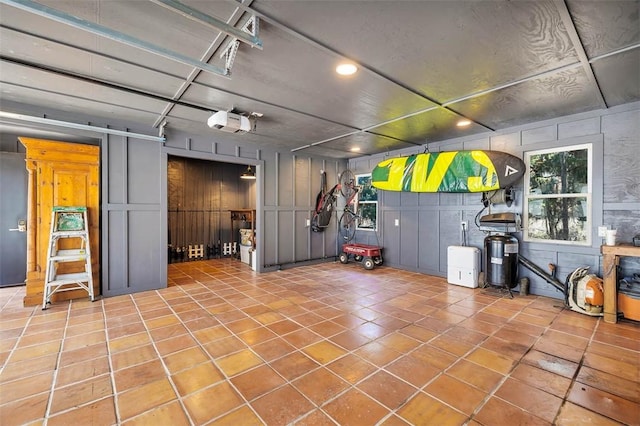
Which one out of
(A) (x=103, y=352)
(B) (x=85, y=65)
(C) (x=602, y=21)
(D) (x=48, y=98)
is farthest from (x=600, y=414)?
(D) (x=48, y=98)

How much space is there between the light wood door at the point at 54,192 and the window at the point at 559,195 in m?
7.00

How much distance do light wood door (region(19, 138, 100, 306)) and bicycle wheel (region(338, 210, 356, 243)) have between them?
5.28 m

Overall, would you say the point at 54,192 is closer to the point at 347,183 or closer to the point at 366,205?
the point at 347,183

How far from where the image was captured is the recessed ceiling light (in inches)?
107

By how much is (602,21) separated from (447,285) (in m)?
4.07

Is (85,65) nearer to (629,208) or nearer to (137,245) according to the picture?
(137,245)

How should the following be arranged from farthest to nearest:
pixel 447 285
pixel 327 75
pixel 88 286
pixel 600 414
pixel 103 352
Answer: pixel 447 285
pixel 88 286
pixel 327 75
pixel 103 352
pixel 600 414

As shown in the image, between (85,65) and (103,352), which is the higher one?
(85,65)

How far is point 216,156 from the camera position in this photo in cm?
554

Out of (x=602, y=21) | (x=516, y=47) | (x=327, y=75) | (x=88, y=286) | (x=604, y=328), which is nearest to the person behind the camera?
(x=602, y=21)

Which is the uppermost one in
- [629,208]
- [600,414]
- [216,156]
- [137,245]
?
[216,156]

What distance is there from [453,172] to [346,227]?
135 inches

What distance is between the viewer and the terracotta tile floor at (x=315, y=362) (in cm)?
188

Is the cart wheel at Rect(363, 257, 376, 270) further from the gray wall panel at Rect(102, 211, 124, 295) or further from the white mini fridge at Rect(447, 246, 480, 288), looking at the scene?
the gray wall panel at Rect(102, 211, 124, 295)
